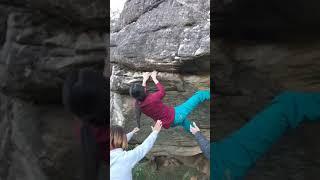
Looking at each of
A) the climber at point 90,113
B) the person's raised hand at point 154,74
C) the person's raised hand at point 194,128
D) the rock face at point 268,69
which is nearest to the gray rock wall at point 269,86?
the rock face at point 268,69

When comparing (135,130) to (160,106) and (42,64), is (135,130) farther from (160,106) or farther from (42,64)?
(42,64)

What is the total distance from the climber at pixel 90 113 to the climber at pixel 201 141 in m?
0.33

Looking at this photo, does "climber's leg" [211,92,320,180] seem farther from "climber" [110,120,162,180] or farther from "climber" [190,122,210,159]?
"climber" [110,120,162,180]

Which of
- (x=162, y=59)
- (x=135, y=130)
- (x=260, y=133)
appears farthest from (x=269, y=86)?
(x=135, y=130)

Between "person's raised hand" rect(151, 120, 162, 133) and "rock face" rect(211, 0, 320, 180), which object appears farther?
"person's raised hand" rect(151, 120, 162, 133)

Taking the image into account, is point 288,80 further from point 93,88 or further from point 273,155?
point 93,88

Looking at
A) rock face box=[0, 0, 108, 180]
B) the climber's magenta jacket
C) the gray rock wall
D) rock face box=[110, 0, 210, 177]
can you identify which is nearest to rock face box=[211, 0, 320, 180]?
the gray rock wall

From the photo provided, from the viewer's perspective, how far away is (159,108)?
1.79 meters

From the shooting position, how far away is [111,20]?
1.76 meters

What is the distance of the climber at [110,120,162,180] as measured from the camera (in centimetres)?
176

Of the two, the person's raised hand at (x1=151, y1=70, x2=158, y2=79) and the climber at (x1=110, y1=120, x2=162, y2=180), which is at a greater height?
the person's raised hand at (x1=151, y1=70, x2=158, y2=79)

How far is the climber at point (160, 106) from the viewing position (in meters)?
1.76

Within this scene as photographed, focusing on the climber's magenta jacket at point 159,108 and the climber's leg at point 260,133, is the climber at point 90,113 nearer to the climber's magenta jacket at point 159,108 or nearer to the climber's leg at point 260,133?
the climber's magenta jacket at point 159,108

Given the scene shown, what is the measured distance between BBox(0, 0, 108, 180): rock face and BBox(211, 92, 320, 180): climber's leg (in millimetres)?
534
